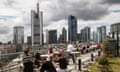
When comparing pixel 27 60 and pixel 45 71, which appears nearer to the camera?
pixel 45 71

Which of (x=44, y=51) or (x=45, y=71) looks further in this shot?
(x=44, y=51)

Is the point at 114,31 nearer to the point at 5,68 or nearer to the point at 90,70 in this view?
the point at 90,70

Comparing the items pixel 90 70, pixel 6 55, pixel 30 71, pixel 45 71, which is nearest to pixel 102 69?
pixel 90 70

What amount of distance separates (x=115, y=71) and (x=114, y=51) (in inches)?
576

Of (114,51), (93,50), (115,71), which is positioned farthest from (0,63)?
(93,50)

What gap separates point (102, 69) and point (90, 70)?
1.46 metres

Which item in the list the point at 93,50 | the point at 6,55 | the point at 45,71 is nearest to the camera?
the point at 45,71

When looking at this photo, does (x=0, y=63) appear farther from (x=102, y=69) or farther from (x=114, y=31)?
(x=114, y=31)

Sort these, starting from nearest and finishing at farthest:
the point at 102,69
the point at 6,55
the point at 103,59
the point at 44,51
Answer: the point at 6,55, the point at 102,69, the point at 103,59, the point at 44,51

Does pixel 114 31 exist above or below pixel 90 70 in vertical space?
above

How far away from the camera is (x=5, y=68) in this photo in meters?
19.6

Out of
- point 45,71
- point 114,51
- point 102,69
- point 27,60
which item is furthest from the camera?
point 114,51

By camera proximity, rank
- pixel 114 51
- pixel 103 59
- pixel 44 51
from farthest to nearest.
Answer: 1. pixel 114 51
2. pixel 44 51
3. pixel 103 59

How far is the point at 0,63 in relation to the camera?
64.7 ft
